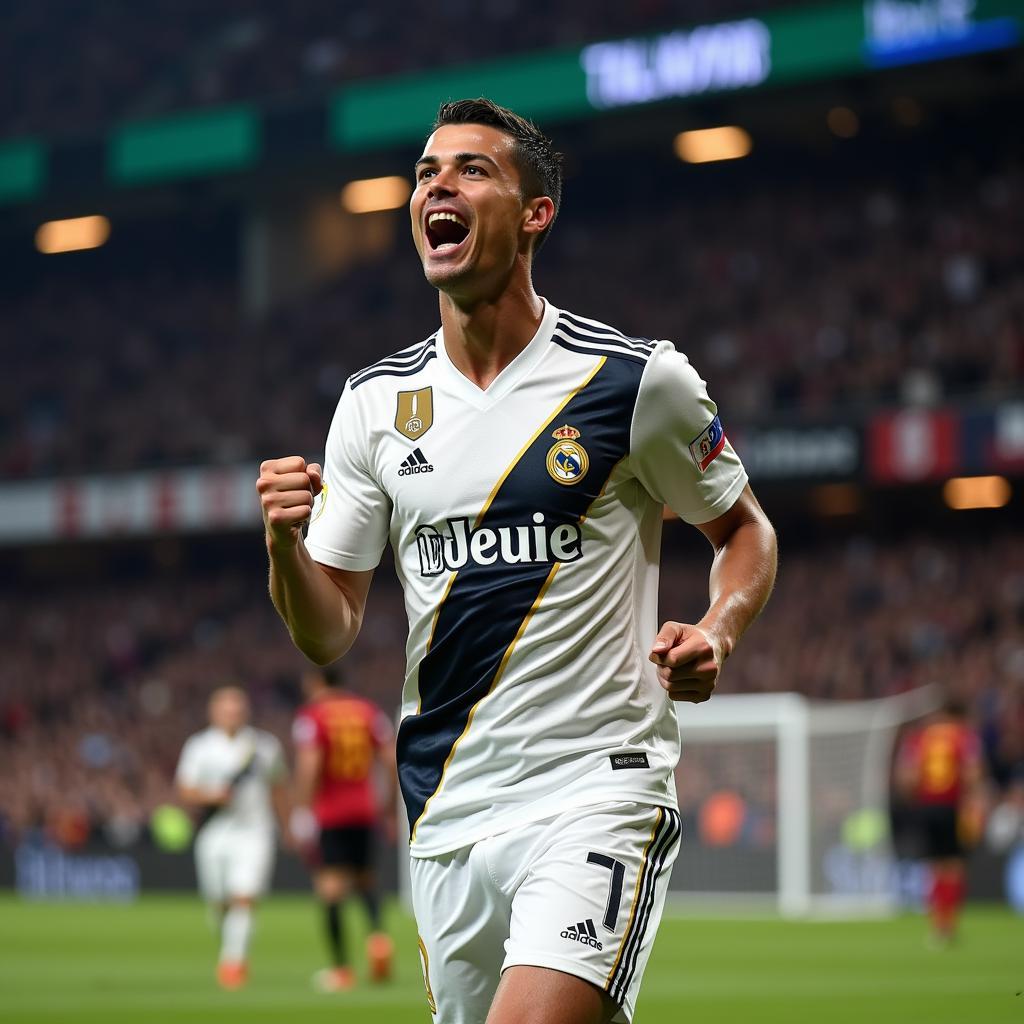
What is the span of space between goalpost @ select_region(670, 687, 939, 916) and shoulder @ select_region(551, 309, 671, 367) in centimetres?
1659

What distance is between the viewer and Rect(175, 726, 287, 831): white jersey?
47.1 feet

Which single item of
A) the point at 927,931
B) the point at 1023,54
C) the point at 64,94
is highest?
the point at 64,94

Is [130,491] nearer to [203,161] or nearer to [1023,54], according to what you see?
[203,161]

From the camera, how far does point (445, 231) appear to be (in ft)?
13.4

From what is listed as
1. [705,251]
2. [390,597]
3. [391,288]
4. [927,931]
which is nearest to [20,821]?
[390,597]

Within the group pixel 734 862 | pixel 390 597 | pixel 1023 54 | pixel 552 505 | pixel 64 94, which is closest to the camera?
pixel 552 505

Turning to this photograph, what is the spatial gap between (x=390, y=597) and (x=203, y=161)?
Result: 8.17 meters

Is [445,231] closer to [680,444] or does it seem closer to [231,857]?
[680,444]

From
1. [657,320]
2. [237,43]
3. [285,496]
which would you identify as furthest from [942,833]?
[237,43]

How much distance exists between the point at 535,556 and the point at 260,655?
27.4 m

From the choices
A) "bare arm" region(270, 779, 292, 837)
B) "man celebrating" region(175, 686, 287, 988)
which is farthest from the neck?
"bare arm" region(270, 779, 292, 837)

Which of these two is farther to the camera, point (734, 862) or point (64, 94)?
point (64, 94)

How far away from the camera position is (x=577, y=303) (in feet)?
101

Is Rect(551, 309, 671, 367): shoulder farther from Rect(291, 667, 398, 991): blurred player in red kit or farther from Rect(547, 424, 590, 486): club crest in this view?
Rect(291, 667, 398, 991): blurred player in red kit
